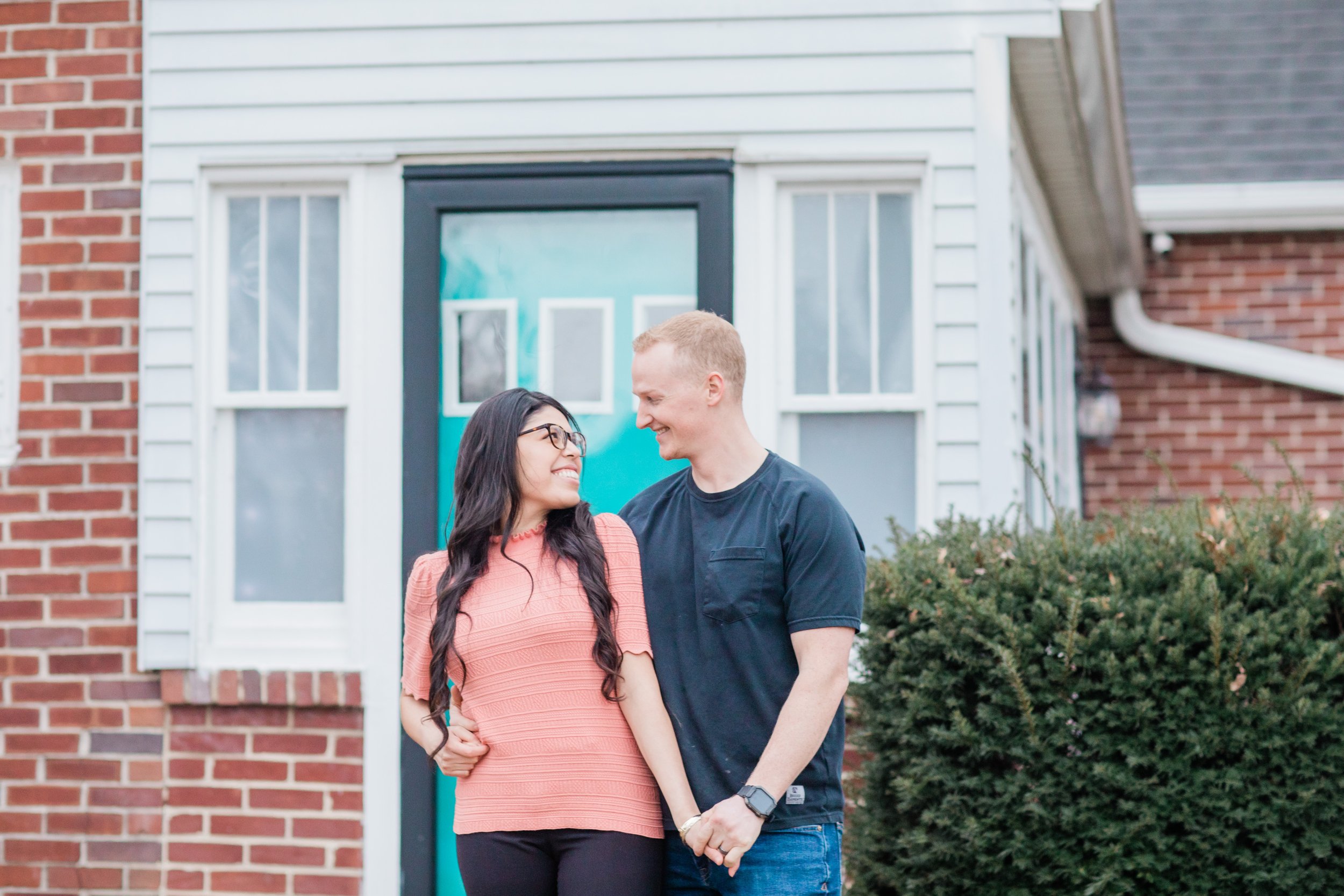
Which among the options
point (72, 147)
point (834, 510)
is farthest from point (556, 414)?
point (72, 147)

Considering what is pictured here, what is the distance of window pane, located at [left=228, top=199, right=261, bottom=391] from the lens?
5.20m

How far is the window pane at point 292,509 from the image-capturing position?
5.14 meters

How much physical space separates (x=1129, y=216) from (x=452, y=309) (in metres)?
4.33

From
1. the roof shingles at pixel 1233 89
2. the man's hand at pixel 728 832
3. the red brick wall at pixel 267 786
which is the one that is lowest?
the red brick wall at pixel 267 786

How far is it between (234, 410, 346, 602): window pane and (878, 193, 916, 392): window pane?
82.6 inches

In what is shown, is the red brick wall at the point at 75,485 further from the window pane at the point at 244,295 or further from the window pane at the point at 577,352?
the window pane at the point at 577,352

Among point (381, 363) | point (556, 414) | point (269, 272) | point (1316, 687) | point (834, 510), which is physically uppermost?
point (269, 272)

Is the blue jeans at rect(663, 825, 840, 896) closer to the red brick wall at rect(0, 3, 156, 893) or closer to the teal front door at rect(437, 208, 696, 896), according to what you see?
the teal front door at rect(437, 208, 696, 896)

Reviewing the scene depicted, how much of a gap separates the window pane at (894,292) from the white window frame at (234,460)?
6.47ft

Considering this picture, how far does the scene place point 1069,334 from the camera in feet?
29.0

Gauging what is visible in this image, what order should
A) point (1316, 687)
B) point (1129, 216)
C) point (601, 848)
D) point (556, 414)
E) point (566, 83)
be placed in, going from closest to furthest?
point (601, 848) < point (556, 414) < point (1316, 687) < point (566, 83) < point (1129, 216)

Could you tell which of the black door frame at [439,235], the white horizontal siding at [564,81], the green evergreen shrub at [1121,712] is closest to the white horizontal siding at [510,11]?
the white horizontal siding at [564,81]

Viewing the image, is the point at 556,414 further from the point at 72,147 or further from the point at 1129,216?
the point at 1129,216

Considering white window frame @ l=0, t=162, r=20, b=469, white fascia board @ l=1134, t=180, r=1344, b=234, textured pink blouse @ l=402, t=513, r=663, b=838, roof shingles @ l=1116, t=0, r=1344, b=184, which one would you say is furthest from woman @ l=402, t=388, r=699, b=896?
roof shingles @ l=1116, t=0, r=1344, b=184
